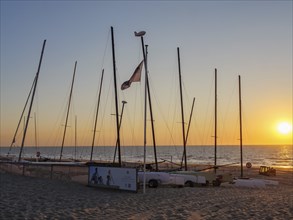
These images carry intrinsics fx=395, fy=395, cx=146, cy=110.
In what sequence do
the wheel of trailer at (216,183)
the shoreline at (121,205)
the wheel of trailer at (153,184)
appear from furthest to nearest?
the wheel of trailer at (216,183), the wheel of trailer at (153,184), the shoreline at (121,205)

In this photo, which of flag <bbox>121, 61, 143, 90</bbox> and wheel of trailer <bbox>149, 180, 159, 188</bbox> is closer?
flag <bbox>121, 61, 143, 90</bbox>

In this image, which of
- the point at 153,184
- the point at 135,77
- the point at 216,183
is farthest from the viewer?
the point at 216,183

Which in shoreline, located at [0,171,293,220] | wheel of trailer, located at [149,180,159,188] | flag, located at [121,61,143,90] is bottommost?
shoreline, located at [0,171,293,220]

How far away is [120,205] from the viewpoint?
53.5ft

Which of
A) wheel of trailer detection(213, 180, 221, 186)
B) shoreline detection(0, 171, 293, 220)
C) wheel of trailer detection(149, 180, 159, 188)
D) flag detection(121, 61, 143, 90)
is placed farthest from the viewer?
wheel of trailer detection(213, 180, 221, 186)

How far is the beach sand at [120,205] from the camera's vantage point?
45.8 ft

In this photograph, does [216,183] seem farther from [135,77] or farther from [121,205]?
[121,205]

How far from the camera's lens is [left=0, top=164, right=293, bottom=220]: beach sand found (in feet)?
45.8

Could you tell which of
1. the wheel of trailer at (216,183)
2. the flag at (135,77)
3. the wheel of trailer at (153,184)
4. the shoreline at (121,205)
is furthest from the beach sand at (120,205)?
the wheel of trailer at (216,183)

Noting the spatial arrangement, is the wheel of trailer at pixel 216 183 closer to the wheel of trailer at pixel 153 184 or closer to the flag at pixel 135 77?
the wheel of trailer at pixel 153 184

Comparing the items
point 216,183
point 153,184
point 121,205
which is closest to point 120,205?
point 121,205

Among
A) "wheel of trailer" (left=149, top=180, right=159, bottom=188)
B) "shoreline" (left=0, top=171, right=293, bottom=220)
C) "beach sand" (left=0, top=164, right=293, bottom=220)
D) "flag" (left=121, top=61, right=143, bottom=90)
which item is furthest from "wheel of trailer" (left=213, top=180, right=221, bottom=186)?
"flag" (left=121, top=61, right=143, bottom=90)

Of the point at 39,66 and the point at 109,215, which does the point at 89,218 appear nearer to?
the point at 109,215

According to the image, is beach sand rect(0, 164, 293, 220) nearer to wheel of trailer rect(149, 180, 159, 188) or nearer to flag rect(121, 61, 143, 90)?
wheel of trailer rect(149, 180, 159, 188)
